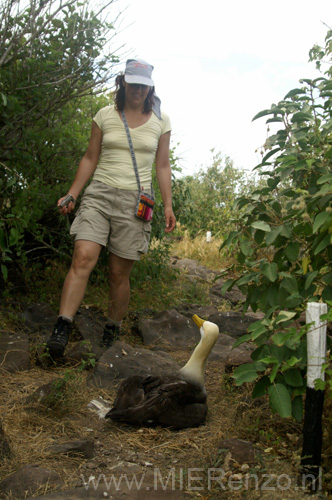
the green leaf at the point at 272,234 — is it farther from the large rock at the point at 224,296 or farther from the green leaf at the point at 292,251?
the large rock at the point at 224,296

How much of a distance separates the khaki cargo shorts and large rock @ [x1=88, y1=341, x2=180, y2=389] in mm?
724

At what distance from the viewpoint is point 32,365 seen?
4.14 meters

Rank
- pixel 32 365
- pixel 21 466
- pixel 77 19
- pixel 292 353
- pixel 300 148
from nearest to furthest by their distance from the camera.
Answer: pixel 292 353
pixel 21 466
pixel 300 148
pixel 32 365
pixel 77 19

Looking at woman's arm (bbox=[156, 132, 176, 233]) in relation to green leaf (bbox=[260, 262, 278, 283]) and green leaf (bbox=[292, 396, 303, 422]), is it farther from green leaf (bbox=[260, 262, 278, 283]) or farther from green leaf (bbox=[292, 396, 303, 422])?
green leaf (bbox=[292, 396, 303, 422])

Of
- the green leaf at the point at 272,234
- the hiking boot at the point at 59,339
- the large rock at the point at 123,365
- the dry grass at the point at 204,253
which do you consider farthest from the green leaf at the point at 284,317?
the dry grass at the point at 204,253

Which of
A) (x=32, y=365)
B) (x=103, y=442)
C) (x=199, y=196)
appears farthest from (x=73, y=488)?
(x=199, y=196)

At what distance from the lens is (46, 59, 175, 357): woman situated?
413 cm

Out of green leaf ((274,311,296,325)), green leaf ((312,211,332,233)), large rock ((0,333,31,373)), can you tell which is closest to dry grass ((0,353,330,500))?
large rock ((0,333,31,373))

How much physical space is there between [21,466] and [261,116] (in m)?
1.96

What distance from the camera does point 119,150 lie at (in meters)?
4.24

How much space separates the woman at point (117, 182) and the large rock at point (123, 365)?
1.56 ft

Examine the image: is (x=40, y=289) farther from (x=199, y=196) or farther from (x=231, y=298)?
(x=199, y=196)

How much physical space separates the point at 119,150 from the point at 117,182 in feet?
0.78

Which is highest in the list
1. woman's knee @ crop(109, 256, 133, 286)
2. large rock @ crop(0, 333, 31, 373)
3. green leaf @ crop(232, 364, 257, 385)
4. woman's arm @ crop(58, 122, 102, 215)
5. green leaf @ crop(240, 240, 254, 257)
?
woman's arm @ crop(58, 122, 102, 215)
